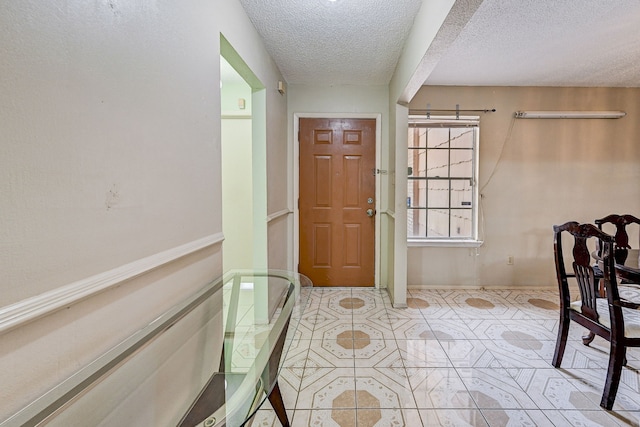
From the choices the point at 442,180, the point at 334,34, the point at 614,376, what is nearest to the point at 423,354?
the point at 614,376

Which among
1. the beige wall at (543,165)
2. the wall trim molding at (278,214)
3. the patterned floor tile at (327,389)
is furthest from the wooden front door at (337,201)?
the patterned floor tile at (327,389)

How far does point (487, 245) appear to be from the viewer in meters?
3.44

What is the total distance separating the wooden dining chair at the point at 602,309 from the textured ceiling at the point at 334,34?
1802 millimetres

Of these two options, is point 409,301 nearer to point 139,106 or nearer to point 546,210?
point 546,210

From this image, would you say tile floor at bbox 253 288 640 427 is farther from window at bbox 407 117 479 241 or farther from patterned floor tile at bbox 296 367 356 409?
window at bbox 407 117 479 241

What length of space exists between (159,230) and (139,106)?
414mm

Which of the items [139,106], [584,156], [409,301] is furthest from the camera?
[584,156]

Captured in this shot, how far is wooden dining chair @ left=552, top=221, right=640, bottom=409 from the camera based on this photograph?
5.10 feet

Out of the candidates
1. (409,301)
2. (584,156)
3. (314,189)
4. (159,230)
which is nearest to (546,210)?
(584,156)

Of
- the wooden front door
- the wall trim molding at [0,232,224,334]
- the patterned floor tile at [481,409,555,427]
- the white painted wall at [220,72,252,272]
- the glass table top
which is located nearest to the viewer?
the wall trim molding at [0,232,224,334]

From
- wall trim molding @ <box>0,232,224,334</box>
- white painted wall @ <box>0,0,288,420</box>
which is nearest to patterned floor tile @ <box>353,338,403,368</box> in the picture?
white painted wall @ <box>0,0,288,420</box>

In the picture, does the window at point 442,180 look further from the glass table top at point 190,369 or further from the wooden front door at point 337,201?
the glass table top at point 190,369

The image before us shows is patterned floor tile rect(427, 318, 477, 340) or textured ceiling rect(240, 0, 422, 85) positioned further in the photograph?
patterned floor tile rect(427, 318, 477, 340)

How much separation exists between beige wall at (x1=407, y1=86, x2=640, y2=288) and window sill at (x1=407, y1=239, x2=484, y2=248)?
0.08 metres
